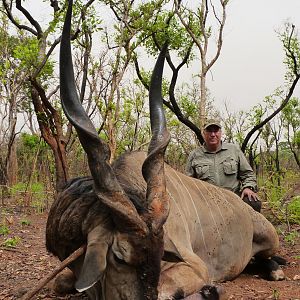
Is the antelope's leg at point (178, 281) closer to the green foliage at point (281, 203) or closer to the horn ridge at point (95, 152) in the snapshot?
the horn ridge at point (95, 152)

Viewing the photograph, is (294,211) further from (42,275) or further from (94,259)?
(94,259)

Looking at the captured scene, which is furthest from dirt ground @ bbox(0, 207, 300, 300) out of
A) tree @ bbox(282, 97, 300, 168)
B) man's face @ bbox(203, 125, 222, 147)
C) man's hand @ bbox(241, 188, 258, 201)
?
tree @ bbox(282, 97, 300, 168)

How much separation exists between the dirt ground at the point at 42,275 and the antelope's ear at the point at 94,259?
1.06m

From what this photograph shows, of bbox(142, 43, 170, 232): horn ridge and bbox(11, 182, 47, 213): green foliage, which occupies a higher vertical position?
bbox(142, 43, 170, 232): horn ridge

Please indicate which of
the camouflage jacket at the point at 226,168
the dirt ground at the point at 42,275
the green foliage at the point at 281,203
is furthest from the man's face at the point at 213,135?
the green foliage at the point at 281,203

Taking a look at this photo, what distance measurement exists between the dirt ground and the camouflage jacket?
0.85 m

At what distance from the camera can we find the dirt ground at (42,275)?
3.42 metres

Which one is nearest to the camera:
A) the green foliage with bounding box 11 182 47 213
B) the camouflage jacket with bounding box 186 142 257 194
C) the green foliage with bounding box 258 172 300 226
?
the camouflage jacket with bounding box 186 142 257 194

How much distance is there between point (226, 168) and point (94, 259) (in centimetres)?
313

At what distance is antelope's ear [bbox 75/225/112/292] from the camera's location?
216cm

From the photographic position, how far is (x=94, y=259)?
87.4 inches

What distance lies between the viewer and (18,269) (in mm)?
4262

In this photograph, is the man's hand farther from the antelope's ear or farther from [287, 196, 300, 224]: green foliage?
the antelope's ear

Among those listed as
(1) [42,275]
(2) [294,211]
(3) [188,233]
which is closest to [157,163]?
Answer: (3) [188,233]
